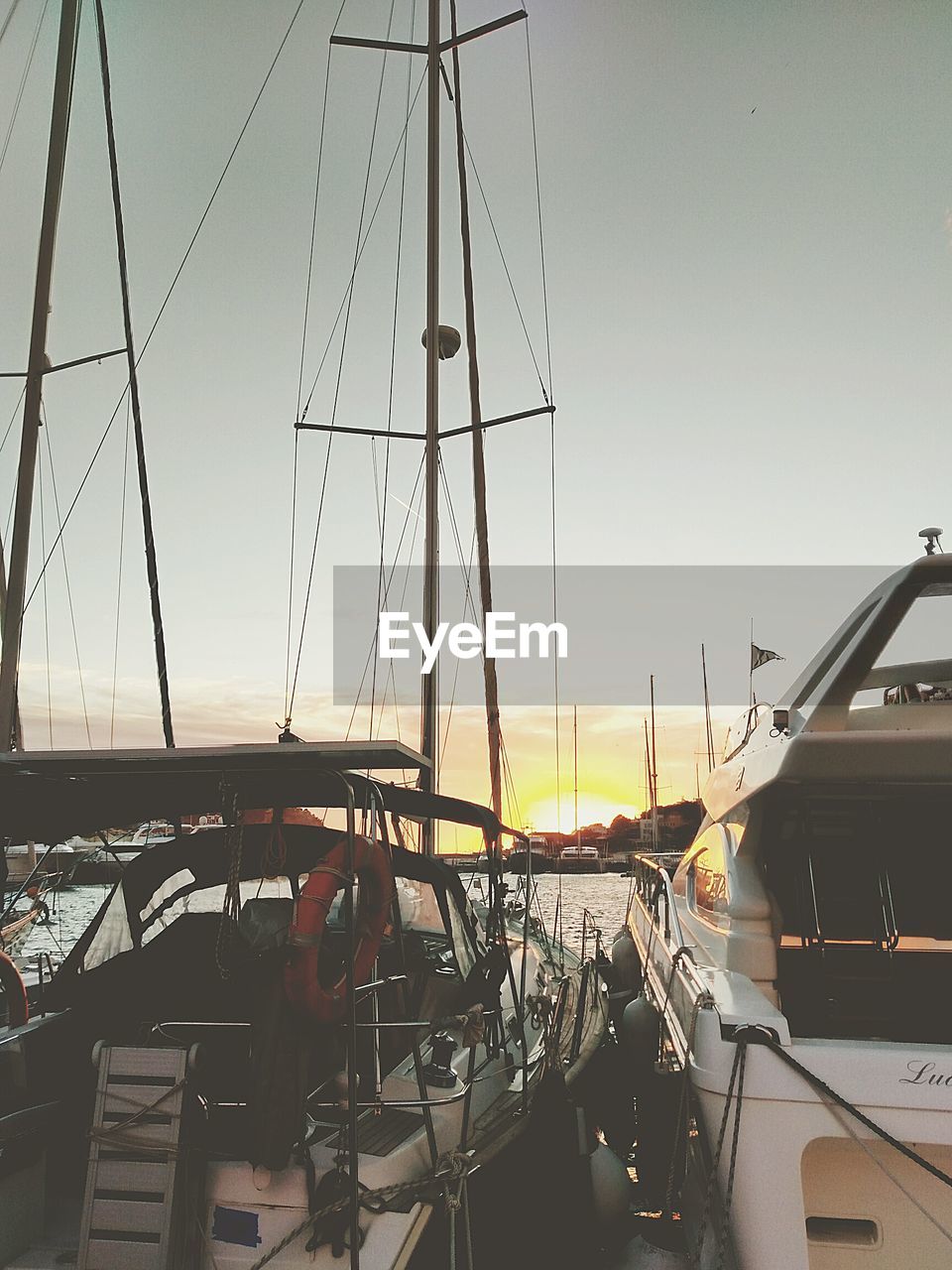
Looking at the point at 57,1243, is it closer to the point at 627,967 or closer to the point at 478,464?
the point at 627,967

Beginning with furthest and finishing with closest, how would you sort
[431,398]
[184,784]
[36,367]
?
[431,398], [36,367], [184,784]

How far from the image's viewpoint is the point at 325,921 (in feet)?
14.5

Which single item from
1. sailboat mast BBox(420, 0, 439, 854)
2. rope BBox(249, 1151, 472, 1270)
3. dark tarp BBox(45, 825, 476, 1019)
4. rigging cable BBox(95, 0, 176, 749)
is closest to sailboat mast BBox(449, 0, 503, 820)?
sailboat mast BBox(420, 0, 439, 854)

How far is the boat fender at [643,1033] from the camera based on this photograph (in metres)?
7.47

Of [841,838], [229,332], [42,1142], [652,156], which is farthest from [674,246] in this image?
[42,1142]

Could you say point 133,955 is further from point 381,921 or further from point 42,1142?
point 381,921

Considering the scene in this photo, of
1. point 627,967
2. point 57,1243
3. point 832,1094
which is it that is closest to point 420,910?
point 57,1243

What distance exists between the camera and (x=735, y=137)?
10.9 metres

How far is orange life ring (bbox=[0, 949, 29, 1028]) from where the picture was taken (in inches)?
208

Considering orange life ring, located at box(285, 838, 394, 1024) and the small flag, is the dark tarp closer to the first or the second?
orange life ring, located at box(285, 838, 394, 1024)

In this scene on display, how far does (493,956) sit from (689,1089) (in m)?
1.44

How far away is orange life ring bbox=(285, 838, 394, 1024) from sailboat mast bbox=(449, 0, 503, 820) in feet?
25.7

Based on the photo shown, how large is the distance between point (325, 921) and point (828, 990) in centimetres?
301

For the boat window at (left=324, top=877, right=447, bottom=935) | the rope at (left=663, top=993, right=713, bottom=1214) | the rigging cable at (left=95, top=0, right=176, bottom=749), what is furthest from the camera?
the rigging cable at (left=95, top=0, right=176, bottom=749)
